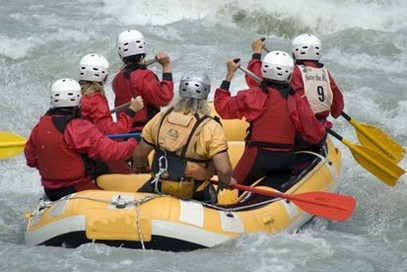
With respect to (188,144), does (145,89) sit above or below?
above

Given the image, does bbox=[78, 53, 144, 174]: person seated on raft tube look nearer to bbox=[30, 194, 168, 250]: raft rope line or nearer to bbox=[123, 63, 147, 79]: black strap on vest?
bbox=[123, 63, 147, 79]: black strap on vest

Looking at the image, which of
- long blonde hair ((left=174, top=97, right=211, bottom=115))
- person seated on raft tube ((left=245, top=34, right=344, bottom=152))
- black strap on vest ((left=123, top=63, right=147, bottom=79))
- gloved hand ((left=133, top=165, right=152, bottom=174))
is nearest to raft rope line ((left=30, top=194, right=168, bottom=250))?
gloved hand ((left=133, top=165, right=152, bottom=174))

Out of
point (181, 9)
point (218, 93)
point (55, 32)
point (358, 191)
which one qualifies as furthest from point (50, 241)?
point (181, 9)

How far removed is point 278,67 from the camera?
22.5 ft

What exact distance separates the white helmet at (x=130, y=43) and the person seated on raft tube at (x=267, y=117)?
773 millimetres

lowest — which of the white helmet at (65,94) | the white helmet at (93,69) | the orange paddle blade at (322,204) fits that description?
the orange paddle blade at (322,204)

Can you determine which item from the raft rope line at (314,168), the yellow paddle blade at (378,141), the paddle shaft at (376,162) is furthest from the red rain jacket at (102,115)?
the yellow paddle blade at (378,141)

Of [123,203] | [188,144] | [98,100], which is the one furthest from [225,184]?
[98,100]

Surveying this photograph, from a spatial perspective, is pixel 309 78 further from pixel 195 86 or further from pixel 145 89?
pixel 195 86

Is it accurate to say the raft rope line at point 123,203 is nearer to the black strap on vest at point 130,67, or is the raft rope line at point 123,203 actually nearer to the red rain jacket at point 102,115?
the red rain jacket at point 102,115

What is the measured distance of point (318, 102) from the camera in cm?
771

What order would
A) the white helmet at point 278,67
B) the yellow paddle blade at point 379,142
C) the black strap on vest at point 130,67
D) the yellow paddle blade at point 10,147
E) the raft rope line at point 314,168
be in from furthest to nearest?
the yellow paddle blade at point 379,142, the black strap on vest at point 130,67, the yellow paddle blade at point 10,147, the raft rope line at point 314,168, the white helmet at point 278,67

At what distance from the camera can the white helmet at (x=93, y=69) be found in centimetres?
692

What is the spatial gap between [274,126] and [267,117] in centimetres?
9
